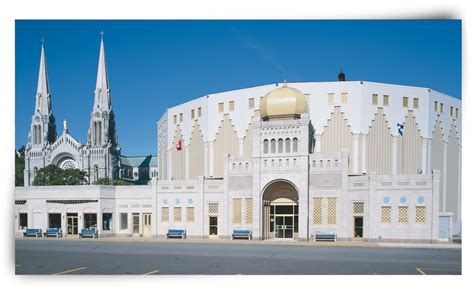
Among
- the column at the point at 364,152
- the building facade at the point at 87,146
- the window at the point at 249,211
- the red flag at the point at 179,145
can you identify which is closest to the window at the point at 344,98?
the column at the point at 364,152

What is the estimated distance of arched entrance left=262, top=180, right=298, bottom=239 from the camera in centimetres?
2467

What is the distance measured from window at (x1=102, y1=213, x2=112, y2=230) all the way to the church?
0.07m

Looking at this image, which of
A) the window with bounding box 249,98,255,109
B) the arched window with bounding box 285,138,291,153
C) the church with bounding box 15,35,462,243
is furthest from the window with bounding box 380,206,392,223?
the window with bounding box 249,98,255,109

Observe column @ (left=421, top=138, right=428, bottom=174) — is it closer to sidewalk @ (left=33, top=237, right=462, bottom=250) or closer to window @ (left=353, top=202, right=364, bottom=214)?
window @ (left=353, top=202, right=364, bottom=214)

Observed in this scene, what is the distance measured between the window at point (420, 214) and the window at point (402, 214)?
46cm

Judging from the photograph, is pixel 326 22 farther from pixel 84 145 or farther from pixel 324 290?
pixel 84 145

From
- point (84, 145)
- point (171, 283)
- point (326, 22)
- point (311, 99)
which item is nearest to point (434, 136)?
point (311, 99)

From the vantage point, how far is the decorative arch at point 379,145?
1156 inches

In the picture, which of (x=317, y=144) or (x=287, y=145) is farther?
(x=317, y=144)

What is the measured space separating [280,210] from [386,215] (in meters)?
5.66

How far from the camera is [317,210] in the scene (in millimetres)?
23797

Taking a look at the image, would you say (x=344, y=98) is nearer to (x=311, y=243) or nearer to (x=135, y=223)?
(x=311, y=243)

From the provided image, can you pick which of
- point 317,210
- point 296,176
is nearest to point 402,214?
point 317,210

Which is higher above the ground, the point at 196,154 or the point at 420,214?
the point at 196,154
